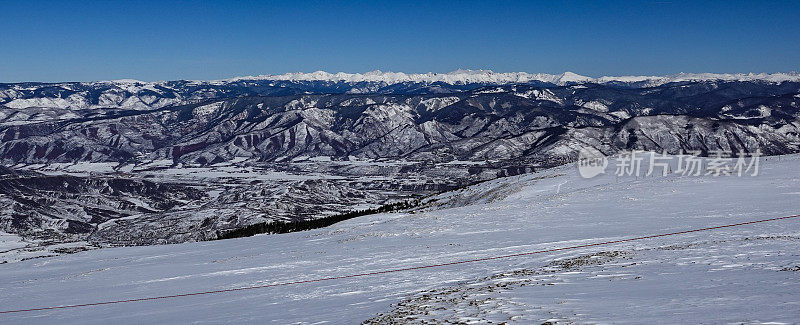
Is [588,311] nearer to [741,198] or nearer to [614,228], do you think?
[614,228]

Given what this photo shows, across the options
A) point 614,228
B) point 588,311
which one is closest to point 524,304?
point 588,311

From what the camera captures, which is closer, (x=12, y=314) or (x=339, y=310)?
(x=339, y=310)

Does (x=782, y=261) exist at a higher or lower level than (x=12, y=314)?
higher

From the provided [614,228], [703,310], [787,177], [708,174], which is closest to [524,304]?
[703,310]

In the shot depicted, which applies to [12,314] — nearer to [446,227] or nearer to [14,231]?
[446,227]

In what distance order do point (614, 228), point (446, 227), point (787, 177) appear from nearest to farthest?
point (614, 228) → point (446, 227) → point (787, 177)

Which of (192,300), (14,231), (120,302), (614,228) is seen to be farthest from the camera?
A: (14,231)
